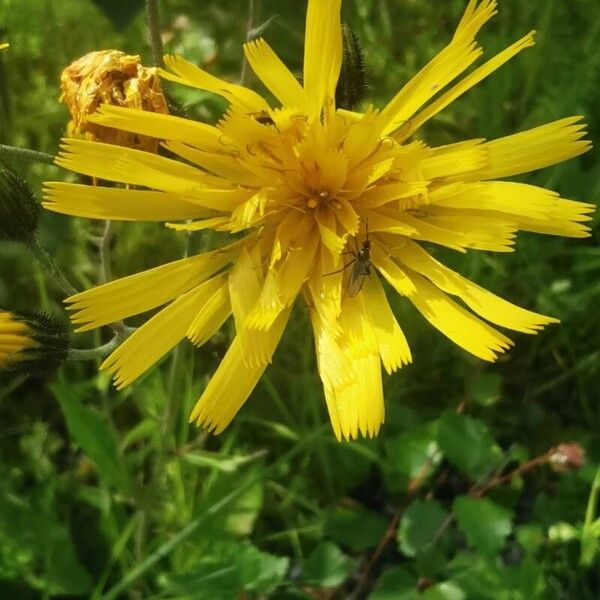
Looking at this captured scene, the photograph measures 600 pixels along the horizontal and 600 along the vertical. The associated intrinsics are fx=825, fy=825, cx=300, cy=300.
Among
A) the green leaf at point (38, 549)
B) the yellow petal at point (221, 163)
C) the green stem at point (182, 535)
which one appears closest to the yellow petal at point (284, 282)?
the yellow petal at point (221, 163)

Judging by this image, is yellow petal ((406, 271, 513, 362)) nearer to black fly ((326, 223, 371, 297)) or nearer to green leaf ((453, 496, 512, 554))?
black fly ((326, 223, 371, 297))

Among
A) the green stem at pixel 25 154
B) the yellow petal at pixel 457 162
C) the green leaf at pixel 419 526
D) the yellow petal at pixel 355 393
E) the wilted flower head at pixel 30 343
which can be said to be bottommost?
the green leaf at pixel 419 526

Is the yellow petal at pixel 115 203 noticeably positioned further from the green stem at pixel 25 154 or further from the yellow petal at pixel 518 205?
the yellow petal at pixel 518 205

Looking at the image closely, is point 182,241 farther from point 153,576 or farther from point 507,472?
point 507,472

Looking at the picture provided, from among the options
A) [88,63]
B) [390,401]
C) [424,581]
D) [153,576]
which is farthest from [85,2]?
[424,581]

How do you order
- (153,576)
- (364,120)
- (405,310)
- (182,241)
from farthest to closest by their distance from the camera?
(182,241), (405,310), (153,576), (364,120)
